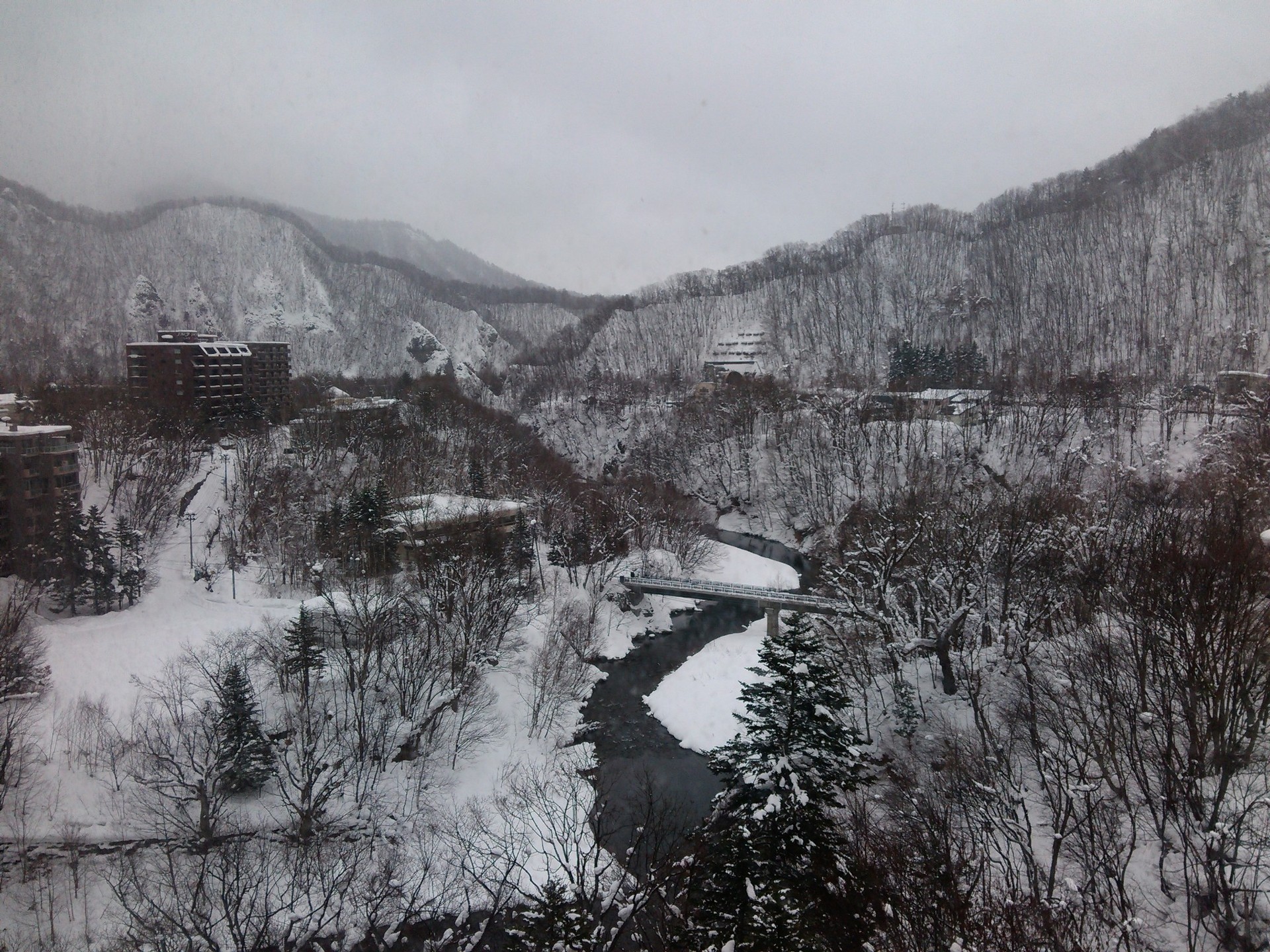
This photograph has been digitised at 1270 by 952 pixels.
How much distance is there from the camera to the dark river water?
35.4 ft

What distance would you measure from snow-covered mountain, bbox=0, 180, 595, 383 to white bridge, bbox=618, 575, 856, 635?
22307 mm

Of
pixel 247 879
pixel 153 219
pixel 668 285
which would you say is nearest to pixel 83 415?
pixel 247 879

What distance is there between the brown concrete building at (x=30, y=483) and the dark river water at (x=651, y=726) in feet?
36.4

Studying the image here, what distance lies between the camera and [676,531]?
77.7ft

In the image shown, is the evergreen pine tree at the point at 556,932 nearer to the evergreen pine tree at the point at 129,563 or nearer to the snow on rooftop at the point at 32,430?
the evergreen pine tree at the point at 129,563

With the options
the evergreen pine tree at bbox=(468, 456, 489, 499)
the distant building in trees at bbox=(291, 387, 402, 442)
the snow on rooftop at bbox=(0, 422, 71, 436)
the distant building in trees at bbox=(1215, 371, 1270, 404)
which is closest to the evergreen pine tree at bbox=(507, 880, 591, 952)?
the snow on rooftop at bbox=(0, 422, 71, 436)

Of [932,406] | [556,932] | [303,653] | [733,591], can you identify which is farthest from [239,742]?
[932,406]

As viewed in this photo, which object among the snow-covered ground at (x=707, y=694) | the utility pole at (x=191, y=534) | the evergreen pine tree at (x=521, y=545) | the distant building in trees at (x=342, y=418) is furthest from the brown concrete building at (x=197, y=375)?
the snow-covered ground at (x=707, y=694)

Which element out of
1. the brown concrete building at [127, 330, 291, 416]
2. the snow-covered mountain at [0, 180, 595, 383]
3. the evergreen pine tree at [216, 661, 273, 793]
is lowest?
the evergreen pine tree at [216, 661, 273, 793]

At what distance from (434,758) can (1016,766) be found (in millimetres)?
8495

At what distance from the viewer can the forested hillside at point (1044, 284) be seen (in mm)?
37500

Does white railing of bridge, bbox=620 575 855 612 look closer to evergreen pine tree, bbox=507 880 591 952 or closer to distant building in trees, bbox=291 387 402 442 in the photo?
evergreen pine tree, bbox=507 880 591 952

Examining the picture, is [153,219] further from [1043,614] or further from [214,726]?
[1043,614]

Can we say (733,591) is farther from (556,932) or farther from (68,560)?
(68,560)
